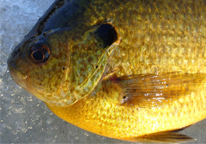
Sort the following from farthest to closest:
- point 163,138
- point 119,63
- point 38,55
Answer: point 163,138 < point 119,63 < point 38,55

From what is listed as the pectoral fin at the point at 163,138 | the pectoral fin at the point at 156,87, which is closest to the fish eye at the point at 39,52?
the pectoral fin at the point at 156,87

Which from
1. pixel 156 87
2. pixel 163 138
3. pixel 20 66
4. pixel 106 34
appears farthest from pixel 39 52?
pixel 163 138

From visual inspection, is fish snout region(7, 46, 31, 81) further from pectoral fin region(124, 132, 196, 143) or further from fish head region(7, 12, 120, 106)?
pectoral fin region(124, 132, 196, 143)

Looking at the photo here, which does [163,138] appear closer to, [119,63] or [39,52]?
[119,63]

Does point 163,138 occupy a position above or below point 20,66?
below

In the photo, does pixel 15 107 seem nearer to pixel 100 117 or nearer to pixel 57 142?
pixel 57 142

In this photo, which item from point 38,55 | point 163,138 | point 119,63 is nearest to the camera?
point 38,55
